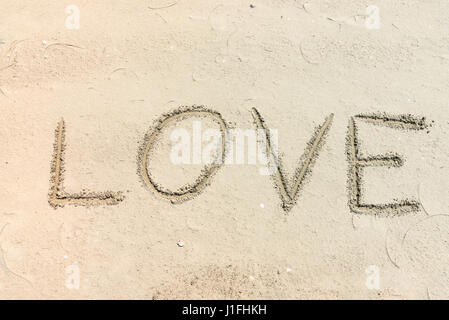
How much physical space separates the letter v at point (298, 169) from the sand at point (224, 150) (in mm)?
12

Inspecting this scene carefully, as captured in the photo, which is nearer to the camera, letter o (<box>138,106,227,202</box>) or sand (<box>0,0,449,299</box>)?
sand (<box>0,0,449,299</box>)

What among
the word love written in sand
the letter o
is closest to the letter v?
the word love written in sand

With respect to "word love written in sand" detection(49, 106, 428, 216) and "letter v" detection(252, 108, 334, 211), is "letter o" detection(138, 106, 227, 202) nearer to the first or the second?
"word love written in sand" detection(49, 106, 428, 216)

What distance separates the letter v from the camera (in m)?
3.05

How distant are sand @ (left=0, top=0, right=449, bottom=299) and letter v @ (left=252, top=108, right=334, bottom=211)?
12 mm

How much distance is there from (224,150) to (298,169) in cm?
62

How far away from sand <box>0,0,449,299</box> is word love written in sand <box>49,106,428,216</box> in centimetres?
1

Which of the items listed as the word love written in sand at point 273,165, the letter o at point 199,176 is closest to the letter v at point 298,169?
the word love written in sand at point 273,165

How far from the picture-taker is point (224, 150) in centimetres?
315

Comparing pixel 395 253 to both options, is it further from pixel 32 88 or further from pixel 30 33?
pixel 30 33

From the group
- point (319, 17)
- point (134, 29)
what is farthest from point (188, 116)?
point (319, 17)

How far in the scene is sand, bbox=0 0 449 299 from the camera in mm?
2904

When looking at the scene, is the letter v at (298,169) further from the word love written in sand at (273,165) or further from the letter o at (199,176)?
the letter o at (199,176)

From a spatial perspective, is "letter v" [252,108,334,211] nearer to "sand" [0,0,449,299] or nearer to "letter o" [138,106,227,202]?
"sand" [0,0,449,299]
